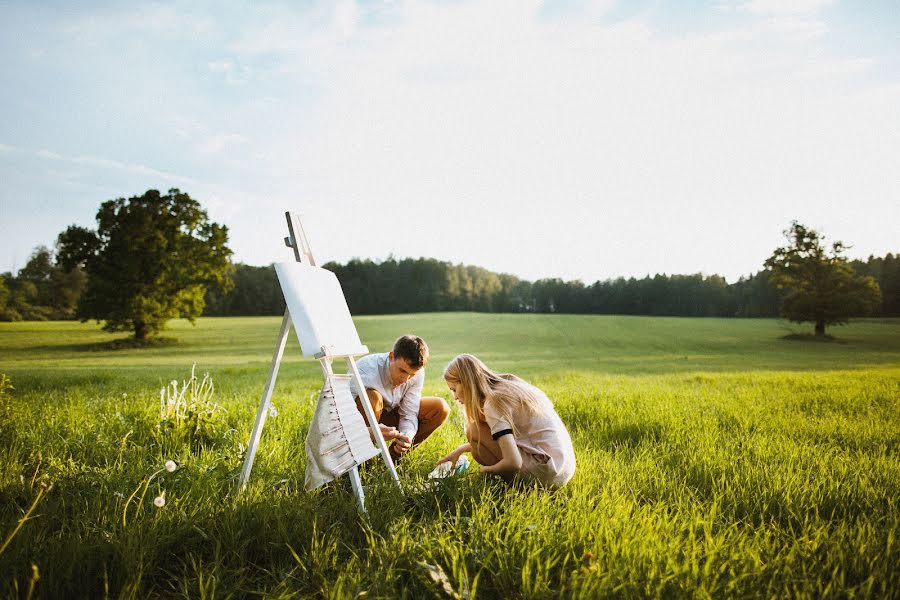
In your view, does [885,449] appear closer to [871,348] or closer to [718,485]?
[718,485]

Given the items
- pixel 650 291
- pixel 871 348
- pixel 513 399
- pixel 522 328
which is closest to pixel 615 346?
pixel 522 328

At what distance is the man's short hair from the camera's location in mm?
4141

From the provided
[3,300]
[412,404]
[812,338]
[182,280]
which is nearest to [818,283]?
[812,338]

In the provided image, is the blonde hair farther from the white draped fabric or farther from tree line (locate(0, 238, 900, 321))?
tree line (locate(0, 238, 900, 321))

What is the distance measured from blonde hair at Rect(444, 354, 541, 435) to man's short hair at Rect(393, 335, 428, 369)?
0.54 m

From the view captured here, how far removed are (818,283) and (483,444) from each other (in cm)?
4300

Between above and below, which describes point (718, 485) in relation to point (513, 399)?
below

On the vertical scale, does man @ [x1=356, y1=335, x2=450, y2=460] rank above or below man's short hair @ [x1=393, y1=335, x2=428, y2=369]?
below

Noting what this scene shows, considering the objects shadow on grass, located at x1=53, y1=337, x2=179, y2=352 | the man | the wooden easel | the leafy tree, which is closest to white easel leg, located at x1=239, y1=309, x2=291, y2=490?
the wooden easel

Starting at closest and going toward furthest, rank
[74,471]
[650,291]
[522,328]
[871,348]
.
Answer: [74,471]
[871,348]
[522,328]
[650,291]

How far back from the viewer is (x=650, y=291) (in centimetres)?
6781

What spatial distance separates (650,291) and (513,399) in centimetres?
7097

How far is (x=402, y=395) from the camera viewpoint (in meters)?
4.69

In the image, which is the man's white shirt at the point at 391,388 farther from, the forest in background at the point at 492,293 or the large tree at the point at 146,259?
the forest in background at the point at 492,293
